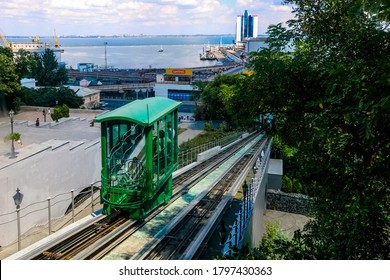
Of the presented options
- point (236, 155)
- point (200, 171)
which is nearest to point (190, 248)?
point (200, 171)

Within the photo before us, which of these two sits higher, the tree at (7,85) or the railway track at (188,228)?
the tree at (7,85)

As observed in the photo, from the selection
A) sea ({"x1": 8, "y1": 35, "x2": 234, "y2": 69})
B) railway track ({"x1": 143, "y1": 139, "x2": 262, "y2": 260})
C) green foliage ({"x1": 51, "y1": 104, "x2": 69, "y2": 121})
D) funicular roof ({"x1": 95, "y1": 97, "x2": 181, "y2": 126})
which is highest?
sea ({"x1": 8, "y1": 35, "x2": 234, "y2": 69})

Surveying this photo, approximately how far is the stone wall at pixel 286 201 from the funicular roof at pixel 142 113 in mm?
10157

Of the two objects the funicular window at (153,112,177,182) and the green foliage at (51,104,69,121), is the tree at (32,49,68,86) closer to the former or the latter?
the green foliage at (51,104,69,121)

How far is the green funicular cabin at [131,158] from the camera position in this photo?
755 centimetres

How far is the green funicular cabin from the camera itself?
7547 mm

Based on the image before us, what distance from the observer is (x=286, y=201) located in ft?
57.2

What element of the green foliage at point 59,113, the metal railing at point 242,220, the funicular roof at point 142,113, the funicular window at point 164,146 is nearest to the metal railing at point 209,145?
the metal railing at point 242,220

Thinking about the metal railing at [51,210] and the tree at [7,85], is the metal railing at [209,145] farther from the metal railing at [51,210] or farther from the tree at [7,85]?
the tree at [7,85]

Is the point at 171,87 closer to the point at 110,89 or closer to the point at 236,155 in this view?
the point at 110,89

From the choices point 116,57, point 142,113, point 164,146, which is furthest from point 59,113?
point 116,57

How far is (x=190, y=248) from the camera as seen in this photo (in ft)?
22.5

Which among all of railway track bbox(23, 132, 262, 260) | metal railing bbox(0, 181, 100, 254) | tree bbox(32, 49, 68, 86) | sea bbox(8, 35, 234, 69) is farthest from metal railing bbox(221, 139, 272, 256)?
sea bbox(8, 35, 234, 69)
